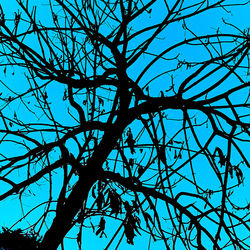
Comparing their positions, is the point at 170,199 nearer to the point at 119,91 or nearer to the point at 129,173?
the point at 129,173

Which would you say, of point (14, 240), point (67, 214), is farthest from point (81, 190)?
point (14, 240)

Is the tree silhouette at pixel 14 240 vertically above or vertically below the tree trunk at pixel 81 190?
below

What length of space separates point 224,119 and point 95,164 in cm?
93

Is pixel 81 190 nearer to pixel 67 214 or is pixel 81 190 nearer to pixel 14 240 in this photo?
pixel 67 214

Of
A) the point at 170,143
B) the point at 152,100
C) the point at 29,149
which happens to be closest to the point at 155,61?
the point at 152,100

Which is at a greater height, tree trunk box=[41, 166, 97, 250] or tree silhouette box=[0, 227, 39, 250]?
tree trunk box=[41, 166, 97, 250]

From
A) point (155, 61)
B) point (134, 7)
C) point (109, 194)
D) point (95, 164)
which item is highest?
point (134, 7)

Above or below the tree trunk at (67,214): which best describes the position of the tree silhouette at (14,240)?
below

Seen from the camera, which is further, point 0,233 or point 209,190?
point 209,190

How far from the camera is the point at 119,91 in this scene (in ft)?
8.04

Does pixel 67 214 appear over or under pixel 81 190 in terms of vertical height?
under

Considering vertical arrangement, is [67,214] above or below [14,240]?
above

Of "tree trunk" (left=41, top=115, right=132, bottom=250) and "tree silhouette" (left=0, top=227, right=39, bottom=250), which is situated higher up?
"tree trunk" (left=41, top=115, right=132, bottom=250)

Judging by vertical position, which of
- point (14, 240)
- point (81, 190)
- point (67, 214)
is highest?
point (81, 190)
